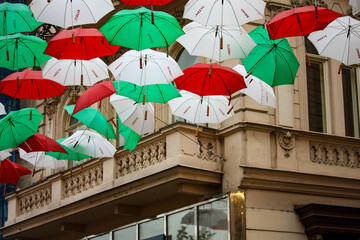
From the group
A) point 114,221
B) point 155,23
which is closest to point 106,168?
point 114,221

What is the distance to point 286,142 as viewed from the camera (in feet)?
67.5

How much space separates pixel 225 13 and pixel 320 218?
7.27 m

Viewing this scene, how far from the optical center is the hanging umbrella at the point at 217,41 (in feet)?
49.3

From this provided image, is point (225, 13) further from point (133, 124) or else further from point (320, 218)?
point (320, 218)

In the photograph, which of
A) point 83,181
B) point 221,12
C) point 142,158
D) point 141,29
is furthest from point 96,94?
point 83,181

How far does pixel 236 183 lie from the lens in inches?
779

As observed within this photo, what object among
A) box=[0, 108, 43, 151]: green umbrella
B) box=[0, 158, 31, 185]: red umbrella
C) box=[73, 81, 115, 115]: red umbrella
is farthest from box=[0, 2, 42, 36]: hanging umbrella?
box=[0, 158, 31, 185]: red umbrella

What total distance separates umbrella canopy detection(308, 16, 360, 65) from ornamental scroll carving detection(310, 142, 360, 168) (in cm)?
636

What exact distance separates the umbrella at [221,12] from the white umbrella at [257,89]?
2.30 meters

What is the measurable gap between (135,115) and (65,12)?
3.19 m

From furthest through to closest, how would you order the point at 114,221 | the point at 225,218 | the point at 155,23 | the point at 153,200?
1. the point at 114,221
2. the point at 153,200
3. the point at 225,218
4. the point at 155,23

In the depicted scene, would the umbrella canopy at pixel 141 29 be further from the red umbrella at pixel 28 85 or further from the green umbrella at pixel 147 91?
the red umbrella at pixel 28 85

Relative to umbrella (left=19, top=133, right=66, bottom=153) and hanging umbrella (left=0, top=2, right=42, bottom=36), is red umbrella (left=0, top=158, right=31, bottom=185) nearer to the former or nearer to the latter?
umbrella (left=19, top=133, right=66, bottom=153)

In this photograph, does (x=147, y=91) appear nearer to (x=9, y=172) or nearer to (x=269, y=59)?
(x=269, y=59)
